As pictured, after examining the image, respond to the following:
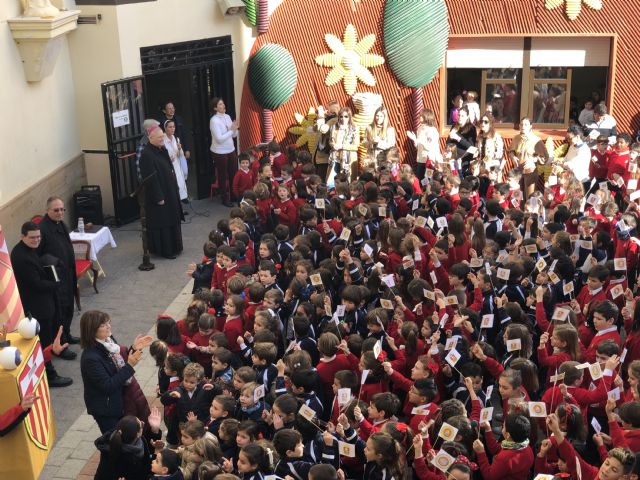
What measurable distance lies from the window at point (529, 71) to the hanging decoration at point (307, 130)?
2.34 meters

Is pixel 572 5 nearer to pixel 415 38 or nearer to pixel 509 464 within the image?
pixel 415 38

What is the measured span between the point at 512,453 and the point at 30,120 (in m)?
9.51

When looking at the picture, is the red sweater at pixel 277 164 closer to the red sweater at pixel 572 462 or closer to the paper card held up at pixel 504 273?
the paper card held up at pixel 504 273

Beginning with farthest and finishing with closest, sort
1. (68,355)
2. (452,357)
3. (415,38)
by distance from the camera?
(415,38), (68,355), (452,357)

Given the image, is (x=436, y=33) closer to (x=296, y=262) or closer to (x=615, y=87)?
(x=615, y=87)

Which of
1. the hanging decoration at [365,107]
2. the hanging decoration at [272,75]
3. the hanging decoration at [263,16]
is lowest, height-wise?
the hanging decoration at [365,107]

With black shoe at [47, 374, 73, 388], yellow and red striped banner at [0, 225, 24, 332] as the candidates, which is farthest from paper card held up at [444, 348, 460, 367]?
black shoe at [47, 374, 73, 388]

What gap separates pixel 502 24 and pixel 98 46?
22.0ft

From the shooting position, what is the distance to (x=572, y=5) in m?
14.8

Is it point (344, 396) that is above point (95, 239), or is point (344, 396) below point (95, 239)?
above

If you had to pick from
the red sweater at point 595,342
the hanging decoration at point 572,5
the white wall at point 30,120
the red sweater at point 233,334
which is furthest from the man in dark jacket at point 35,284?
the hanging decoration at point 572,5

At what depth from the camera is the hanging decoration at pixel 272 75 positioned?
16.2 metres

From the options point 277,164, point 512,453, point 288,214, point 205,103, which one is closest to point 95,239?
point 288,214

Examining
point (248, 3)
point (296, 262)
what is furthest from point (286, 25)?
point (296, 262)
